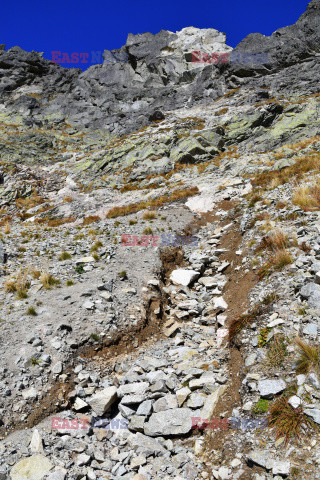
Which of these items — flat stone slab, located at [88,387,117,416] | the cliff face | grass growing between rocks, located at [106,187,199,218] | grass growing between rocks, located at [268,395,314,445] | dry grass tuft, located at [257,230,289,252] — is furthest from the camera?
the cliff face

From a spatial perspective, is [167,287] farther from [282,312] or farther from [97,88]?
[97,88]

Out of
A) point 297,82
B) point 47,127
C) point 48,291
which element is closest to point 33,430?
point 48,291

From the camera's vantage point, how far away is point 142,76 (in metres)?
88.8

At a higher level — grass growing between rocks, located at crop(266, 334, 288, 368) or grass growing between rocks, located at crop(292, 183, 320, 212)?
grass growing between rocks, located at crop(292, 183, 320, 212)

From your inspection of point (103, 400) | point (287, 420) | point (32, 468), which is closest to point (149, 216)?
point (103, 400)

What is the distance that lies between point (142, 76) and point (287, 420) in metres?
102

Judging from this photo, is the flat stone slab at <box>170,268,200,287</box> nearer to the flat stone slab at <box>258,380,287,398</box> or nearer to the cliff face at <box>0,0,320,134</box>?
the flat stone slab at <box>258,380,287,398</box>

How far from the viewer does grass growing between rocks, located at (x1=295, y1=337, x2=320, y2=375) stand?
5485 millimetres

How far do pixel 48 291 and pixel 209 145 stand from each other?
36.4 meters

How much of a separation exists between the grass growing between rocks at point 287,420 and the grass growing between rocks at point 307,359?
715 mm

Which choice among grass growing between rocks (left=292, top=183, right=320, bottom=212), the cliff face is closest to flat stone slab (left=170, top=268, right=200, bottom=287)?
grass growing between rocks (left=292, top=183, right=320, bottom=212)

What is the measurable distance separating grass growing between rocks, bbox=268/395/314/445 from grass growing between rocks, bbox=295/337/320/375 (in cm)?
72

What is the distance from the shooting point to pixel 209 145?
1638 inches

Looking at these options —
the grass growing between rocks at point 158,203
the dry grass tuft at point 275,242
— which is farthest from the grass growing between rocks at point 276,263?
the grass growing between rocks at point 158,203
